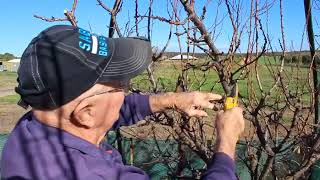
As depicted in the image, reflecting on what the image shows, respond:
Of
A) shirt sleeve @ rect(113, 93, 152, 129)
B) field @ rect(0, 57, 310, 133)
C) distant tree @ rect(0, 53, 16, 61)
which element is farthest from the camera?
distant tree @ rect(0, 53, 16, 61)

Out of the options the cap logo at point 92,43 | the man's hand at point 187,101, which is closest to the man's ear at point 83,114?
the cap logo at point 92,43

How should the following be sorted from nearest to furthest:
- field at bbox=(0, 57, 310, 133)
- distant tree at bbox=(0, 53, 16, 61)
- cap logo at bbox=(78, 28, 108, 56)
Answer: cap logo at bbox=(78, 28, 108, 56)
field at bbox=(0, 57, 310, 133)
distant tree at bbox=(0, 53, 16, 61)

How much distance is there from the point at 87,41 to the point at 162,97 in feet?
2.48

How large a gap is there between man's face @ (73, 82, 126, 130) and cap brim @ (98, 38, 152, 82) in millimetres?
32

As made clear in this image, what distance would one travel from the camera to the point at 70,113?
141 cm

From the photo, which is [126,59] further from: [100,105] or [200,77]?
[200,77]

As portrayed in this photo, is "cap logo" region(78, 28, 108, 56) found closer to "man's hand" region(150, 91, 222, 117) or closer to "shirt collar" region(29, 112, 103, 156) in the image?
"shirt collar" region(29, 112, 103, 156)

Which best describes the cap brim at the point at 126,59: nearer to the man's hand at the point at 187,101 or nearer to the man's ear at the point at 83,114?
the man's ear at the point at 83,114

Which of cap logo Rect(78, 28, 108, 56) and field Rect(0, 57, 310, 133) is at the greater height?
cap logo Rect(78, 28, 108, 56)

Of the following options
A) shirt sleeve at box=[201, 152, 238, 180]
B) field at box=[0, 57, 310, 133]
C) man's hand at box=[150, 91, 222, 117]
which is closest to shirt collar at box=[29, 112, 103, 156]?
shirt sleeve at box=[201, 152, 238, 180]

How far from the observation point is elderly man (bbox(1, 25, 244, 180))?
1.36 metres

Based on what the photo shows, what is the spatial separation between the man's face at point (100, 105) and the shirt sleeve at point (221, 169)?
36cm

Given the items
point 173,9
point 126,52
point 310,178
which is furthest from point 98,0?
point 310,178

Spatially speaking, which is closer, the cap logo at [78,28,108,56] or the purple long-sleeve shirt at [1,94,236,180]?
the purple long-sleeve shirt at [1,94,236,180]
